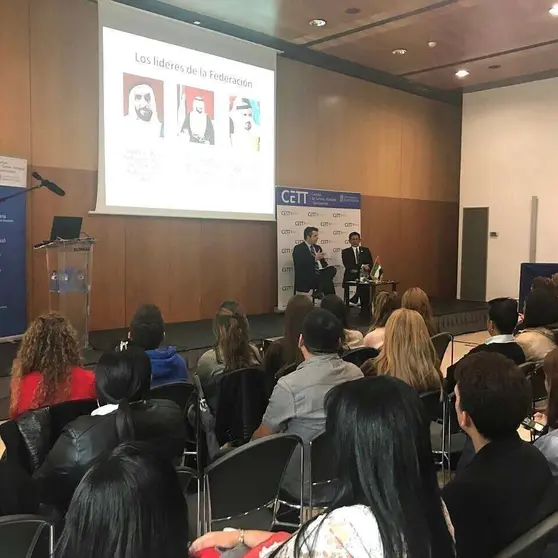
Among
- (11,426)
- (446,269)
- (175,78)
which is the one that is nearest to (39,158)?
(175,78)

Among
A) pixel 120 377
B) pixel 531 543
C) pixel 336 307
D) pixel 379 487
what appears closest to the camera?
pixel 379 487

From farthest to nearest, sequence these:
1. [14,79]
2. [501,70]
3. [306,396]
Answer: [501,70] → [14,79] → [306,396]

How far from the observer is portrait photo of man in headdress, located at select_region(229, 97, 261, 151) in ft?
24.4

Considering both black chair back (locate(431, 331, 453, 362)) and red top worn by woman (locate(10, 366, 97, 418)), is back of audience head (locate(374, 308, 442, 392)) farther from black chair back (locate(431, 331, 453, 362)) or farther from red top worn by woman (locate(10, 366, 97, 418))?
red top worn by woman (locate(10, 366, 97, 418))

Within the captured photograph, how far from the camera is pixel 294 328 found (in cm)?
301

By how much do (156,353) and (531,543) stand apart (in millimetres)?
2107

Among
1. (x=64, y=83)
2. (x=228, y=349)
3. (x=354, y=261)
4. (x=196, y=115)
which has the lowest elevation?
(x=228, y=349)

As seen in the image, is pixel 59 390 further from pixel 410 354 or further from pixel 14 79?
pixel 14 79

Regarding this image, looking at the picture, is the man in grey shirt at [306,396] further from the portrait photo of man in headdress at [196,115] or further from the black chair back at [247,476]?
the portrait photo of man in headdress at [196,115]

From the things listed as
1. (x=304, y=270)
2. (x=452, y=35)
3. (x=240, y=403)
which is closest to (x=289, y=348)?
(x=240, y=403)

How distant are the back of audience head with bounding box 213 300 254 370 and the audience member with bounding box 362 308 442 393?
66 cm

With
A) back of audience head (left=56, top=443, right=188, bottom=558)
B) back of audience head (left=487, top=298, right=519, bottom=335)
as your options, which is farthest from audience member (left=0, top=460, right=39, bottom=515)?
back of audience head (left=487, top=298, right=519, bottom=335)

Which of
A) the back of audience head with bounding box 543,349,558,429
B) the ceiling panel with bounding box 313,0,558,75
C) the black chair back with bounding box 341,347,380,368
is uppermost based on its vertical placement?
the ceiling panel with bounding box 313,0,558,75

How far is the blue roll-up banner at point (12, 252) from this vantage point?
5.65 m
